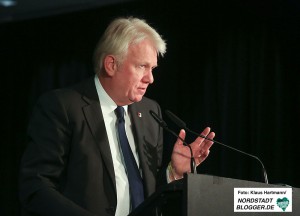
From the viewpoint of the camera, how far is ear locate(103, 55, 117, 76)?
2643 millimetres

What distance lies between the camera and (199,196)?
5.57 feet

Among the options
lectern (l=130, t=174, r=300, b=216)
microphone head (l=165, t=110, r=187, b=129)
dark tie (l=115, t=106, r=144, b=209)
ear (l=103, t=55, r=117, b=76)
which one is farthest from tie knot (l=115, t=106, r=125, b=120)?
lectern (l=130, t=174, r=300, b=216)

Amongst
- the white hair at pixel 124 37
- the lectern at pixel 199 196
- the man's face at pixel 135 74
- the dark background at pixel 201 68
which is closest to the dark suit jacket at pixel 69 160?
the man's face at pixel 135 74

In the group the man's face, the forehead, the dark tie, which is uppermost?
the forehead

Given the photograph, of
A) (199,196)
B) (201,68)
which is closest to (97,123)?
(199,196)

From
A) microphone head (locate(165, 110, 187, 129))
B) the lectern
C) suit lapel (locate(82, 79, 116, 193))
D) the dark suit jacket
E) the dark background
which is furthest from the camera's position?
the dark background

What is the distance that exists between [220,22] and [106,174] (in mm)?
2757

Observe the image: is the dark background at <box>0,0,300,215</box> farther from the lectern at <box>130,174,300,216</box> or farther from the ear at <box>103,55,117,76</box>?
the lectern at <box>130,174,300,216</box>

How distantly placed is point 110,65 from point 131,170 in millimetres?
527

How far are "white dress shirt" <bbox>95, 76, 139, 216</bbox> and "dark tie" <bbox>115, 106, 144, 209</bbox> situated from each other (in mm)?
19

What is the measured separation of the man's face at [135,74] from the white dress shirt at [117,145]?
0.06m

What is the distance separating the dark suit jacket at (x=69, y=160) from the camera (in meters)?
2.24

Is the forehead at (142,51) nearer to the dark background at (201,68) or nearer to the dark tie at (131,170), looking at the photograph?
the dark tie at (131,170)

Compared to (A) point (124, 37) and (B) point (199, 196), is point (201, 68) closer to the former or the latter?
(A) point (124, 37)
